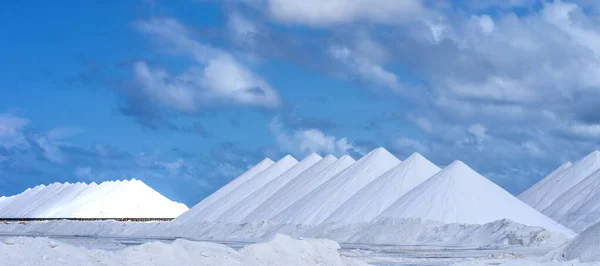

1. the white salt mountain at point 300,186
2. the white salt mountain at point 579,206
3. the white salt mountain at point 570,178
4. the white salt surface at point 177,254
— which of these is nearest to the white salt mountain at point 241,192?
the white salt mountain at point 300,186

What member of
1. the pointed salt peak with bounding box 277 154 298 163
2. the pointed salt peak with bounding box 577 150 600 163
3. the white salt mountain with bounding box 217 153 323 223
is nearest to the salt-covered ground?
the white salt mountain with bounding box 217 153 323 223

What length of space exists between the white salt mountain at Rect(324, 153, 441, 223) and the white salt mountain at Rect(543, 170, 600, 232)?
7605 mm

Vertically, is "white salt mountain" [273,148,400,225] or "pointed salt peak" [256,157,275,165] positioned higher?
"pointed salt peak" [256,157,275,165]

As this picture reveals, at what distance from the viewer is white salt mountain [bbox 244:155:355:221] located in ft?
122

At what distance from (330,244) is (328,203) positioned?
18735mm

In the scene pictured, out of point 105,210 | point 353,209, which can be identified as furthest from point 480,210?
point 105,210

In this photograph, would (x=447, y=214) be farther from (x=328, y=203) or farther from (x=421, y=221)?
(x=328, y=203)

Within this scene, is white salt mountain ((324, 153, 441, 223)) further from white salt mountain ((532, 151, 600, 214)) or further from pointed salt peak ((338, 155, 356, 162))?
white salt mountain ((532, 151, 600, 214))

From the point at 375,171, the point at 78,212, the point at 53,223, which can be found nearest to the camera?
the point at 375,171

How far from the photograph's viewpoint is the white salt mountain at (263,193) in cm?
3909

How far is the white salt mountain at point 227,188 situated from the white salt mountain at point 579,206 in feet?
60.9

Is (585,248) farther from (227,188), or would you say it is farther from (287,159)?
(287,159)

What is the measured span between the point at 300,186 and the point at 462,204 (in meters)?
11.5

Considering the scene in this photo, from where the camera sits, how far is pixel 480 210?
30219mm
